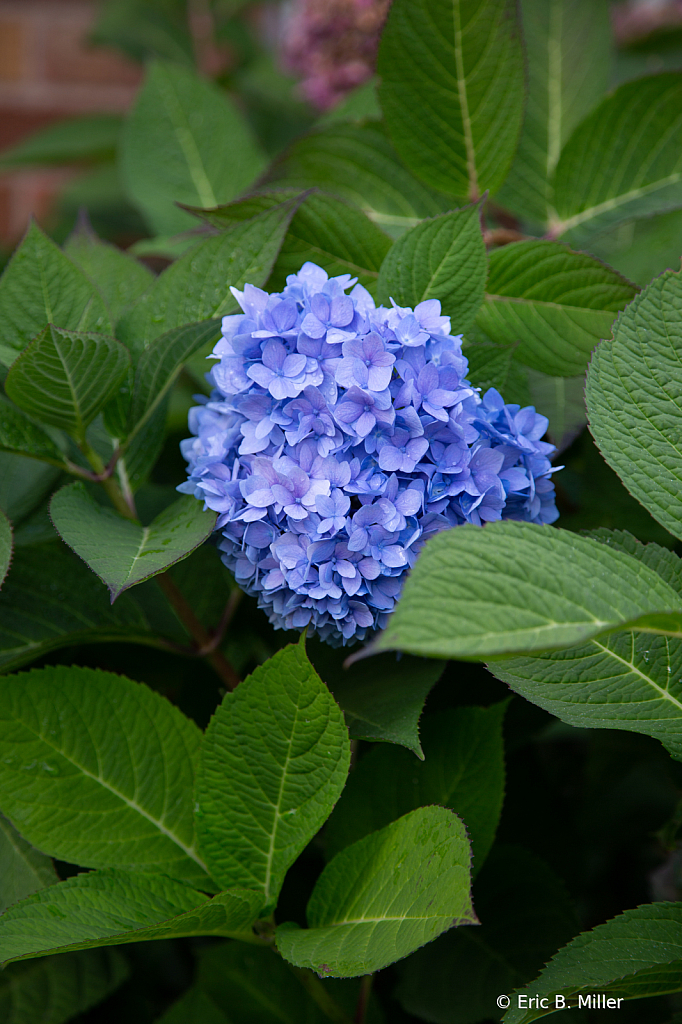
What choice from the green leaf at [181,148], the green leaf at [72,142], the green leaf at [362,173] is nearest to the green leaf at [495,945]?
the green leaf at [362,173]

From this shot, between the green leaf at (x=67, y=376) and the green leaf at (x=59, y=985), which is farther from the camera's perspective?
the green leaf at (x=59, y=985)

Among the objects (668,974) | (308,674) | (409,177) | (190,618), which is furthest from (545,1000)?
(409,177)

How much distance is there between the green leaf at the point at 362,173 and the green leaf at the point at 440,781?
19.7 inches

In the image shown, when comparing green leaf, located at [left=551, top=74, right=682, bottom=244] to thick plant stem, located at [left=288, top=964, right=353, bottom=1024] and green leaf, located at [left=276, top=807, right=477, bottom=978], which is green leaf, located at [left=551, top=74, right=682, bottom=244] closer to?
green leaf, located at [left=276, top=807, right=477, bottom=978]

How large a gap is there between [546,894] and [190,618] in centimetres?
39

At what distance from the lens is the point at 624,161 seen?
823mm

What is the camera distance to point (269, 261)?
61 centimetres

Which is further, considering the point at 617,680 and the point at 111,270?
the point at 111,270

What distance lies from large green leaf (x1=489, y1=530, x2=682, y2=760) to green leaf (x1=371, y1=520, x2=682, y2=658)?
0.08 metres

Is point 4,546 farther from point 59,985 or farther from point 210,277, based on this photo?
point 59,985

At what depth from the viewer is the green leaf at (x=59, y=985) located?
0.67 meters

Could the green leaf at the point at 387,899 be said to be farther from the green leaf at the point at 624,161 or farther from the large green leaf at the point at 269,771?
the green leaf at the point at 624,161

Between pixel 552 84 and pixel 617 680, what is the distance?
69 cm

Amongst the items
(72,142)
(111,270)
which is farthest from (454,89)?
(72,142)
